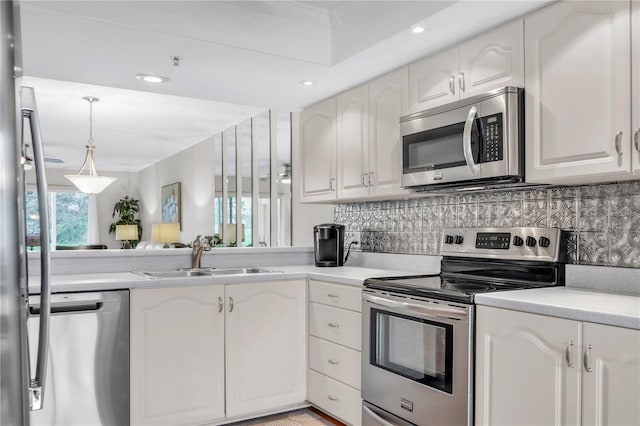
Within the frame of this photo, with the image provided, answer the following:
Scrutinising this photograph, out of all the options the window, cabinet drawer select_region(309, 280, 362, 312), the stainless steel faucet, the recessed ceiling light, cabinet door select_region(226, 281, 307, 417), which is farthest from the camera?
the window

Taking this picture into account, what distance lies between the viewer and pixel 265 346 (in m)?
2.86

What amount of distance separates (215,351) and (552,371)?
170cm

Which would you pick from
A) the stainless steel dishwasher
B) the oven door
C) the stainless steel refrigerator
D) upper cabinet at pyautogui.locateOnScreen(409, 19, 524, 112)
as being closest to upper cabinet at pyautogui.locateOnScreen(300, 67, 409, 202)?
upper cabinet at pyautogui.locateOnScreen(409, 19, 524, 112)

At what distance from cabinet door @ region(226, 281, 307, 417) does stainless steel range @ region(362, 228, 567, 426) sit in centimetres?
55

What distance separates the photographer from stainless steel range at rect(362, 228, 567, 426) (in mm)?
2025

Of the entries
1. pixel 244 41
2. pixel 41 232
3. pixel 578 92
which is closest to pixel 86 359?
pixel 41 232

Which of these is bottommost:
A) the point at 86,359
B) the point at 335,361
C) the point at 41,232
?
the point at 335,361

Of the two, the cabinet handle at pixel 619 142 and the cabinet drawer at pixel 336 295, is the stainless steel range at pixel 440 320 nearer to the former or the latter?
the cabinet drawer at pixel 336 295

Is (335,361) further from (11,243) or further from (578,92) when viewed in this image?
(11,243)

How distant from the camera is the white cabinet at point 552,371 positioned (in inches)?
58.8

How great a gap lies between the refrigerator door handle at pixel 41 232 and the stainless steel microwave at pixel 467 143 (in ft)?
5.60

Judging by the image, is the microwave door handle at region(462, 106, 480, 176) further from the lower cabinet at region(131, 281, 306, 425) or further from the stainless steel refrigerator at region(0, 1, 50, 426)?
the stainless steel refrigerator at region(0, 1, 50, 426)

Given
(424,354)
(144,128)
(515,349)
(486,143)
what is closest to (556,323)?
(515,349)

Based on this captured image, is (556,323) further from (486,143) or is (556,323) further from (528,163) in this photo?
(486,143)
